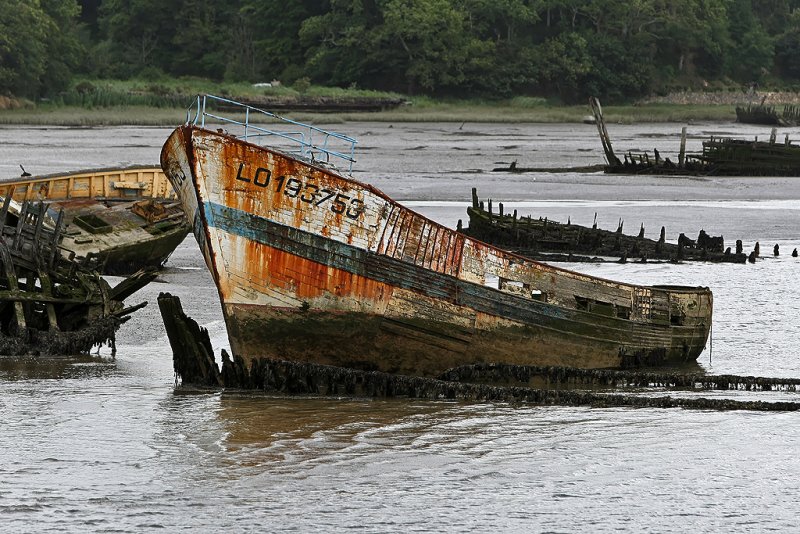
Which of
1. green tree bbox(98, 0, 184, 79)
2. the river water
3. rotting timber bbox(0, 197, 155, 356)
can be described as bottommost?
the river water

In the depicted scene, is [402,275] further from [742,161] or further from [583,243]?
[742,161]

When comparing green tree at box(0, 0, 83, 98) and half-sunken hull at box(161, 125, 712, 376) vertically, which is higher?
green tree at box(0, 0, 83, 98)

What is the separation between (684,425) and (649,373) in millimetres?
2636

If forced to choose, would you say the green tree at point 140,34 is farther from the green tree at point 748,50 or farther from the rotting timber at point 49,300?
the rotting timber at point 49,300

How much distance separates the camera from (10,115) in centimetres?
9406

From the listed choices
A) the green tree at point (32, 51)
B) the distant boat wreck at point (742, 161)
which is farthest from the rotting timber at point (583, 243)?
the green tree at point (32, 51)

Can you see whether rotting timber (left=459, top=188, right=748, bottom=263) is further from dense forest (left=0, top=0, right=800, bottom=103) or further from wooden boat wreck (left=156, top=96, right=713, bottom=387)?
dense forest (left=0, top=0, right=800, bottom=103)

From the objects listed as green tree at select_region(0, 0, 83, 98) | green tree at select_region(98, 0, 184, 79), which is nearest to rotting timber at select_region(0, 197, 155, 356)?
green tree at select_region(0, 0, 83, 98)

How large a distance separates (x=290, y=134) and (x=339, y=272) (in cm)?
339

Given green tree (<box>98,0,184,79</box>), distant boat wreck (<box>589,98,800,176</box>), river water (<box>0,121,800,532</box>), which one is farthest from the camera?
green tree (<box>98,0,184,79</box>)

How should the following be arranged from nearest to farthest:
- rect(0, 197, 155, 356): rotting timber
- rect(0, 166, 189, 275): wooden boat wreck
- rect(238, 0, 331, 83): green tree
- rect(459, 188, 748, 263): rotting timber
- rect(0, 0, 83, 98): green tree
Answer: rect(0, 197, 155, 356): rotting timber, rect(0, 166, 189, 275): wooden boat wreck, rect(459, 188, 748, 263): rotting timber, rect(0, 0, 83, 98): green tree, rect(238, 0, 331, 83): green tree

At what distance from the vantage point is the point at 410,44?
367 feet

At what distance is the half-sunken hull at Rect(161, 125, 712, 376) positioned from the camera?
15148mm

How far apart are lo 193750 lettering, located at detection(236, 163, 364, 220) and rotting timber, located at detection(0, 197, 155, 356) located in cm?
350
